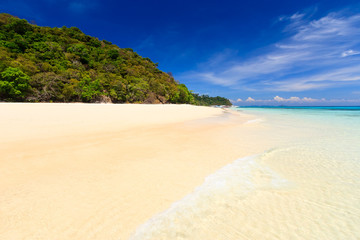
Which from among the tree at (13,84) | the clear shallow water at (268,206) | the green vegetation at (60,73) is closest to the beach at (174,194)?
the clear shallow water at (268,206)

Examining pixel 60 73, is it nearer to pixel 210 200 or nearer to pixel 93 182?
pixel 93 182

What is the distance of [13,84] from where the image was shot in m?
18.9

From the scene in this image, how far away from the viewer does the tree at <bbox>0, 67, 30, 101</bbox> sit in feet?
60.6

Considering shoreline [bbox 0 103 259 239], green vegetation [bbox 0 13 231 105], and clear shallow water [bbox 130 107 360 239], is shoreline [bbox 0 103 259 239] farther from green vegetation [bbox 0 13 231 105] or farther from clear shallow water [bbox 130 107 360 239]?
green vegetation [bbox 0 13 231 105]

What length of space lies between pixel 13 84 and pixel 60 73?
7.03 meters

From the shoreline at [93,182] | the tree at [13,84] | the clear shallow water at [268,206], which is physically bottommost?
the clear shallow water at [268,206]

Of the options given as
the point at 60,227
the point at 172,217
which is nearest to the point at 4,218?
the point at 60,227

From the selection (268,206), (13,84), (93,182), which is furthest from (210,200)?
(13,84)

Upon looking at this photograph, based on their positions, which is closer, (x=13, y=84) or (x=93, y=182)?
(x=93, y=182)

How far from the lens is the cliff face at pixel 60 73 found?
796 inches

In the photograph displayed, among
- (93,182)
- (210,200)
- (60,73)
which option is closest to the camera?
(210,200)

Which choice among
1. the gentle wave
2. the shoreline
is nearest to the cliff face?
the shoreline

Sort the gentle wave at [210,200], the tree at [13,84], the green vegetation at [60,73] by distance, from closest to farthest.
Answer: the gentle wave at [210,200]
the tree at [13,84]
the green vegetation at [60,73]

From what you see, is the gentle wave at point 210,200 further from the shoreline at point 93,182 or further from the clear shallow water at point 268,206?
the shoreline at point 93,182
